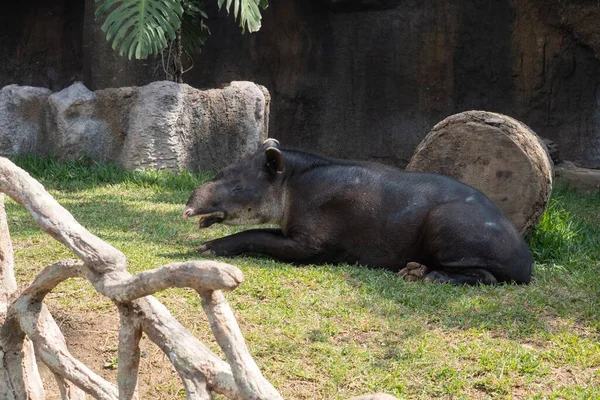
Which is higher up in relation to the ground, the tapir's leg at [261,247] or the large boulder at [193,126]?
the large boulder at [193,126]

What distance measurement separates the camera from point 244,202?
23.4 feet

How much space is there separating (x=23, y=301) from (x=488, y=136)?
15.5ft

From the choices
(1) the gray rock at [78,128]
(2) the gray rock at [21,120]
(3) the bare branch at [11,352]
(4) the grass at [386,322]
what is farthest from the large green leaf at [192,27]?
(3) the bare branch at [11,352]

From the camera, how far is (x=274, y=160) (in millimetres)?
7129

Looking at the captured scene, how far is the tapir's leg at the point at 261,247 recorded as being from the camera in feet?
22.3

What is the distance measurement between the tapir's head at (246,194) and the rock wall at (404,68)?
5006 millimetres

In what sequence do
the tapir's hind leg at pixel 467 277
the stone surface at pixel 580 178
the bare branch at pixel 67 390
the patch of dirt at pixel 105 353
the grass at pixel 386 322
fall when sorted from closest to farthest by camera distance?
the bare branch at pixel 67 390 < the grass at pixel 386 322 < the patch of dirt at pixel 105 353 < the tapir's hind leg at pixel 467 277 < the stone surface at pixel 580 178

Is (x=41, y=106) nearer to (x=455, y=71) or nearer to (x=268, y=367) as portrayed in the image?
(x=455, y=71)

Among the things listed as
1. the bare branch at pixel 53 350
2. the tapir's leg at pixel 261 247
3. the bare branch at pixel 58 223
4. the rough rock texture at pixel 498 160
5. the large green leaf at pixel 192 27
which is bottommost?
the tapir's leg at pixel 261 247

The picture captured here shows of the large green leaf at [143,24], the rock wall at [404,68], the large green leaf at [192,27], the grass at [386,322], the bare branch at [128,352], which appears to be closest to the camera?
the bare branch at [128,352]

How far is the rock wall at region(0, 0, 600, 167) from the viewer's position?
12312 mm

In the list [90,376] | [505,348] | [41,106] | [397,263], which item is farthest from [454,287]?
[41,106]

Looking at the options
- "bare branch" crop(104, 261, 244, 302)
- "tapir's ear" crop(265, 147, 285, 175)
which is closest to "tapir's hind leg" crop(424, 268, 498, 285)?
"tapir's ear" crop(265, 147, 285, 175)

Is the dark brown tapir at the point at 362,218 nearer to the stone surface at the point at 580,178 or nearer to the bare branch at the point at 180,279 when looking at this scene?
the bare branch at the point at 180,279
